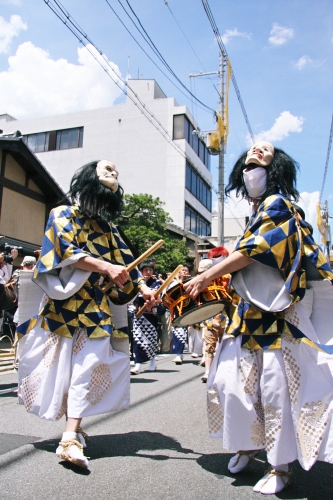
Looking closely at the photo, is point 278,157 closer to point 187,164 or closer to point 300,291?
point 300,291

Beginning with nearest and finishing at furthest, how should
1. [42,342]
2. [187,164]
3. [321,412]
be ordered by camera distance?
1. [321,412]
2. [42,342]
3. [187,164]

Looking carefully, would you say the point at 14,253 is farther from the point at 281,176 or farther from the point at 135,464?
the point at 281,176

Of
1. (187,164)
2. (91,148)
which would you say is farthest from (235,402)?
(91,148)

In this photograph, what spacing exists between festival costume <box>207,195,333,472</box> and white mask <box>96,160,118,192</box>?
1.15 metres

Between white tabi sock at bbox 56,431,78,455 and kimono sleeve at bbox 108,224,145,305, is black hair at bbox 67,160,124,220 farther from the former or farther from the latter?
white tabi sock at bbox 56,431,78,455

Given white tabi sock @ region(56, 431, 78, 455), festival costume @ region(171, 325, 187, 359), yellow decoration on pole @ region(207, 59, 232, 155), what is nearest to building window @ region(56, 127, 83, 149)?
yellow decoration on pole @ region(207, 59, 232, 155)

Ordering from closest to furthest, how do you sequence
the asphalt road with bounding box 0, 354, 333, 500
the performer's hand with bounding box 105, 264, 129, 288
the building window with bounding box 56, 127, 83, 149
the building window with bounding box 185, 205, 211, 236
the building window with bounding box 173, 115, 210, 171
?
the asphalt road with bounding box 0, 354, 333, 500 < the performer's hand with bounding box 105, 264, 129, 288 < the building window with bounding box 173, 115, 210, 171 < the building window with bounding box 185, 205, 211, 236 < the building window with bounding box 56, 127, 83, 149

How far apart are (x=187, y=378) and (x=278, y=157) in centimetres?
435

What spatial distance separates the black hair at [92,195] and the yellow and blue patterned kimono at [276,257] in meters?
1.14

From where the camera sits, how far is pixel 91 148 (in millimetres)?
34562

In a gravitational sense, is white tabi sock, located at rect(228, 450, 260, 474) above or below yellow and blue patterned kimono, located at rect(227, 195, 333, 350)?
below

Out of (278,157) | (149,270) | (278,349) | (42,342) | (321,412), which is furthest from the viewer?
(149,270)

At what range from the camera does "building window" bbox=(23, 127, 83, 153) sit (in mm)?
35094

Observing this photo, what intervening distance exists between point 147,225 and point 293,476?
2013 cm
